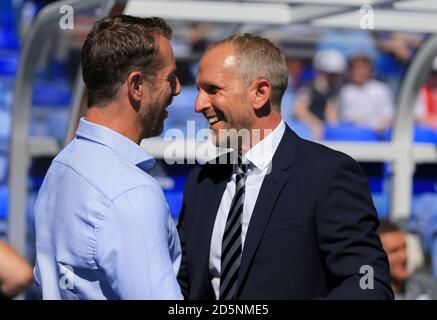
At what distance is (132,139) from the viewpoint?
5.98ft

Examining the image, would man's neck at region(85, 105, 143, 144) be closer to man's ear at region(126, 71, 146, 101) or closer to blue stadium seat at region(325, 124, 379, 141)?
man's ear at region(126, 71, 146, 101)

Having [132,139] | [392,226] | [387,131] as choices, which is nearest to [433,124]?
[387,131]

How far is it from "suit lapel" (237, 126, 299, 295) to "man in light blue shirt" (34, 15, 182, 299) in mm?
305

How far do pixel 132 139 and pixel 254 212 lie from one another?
1.56ft

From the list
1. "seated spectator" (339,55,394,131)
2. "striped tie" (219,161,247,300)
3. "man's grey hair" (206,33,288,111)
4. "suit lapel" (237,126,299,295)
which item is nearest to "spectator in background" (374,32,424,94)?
"seated spectator" (339,55,394,131)

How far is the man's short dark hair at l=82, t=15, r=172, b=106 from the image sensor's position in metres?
1.77

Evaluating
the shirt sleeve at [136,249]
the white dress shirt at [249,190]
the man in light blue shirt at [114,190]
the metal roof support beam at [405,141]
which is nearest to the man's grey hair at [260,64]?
the white dress shirt at [249,190]

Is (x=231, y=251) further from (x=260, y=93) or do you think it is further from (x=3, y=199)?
(x=3, y=199)

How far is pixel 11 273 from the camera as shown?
6.75 ft

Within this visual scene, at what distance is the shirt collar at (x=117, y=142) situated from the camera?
5.81 ft

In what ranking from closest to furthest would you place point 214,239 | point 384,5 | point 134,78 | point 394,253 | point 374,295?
point 134,78, point 374,295, point 214,239, point 384,5, point 394,253

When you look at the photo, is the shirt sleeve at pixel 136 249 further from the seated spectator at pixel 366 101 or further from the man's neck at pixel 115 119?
the seated spectator at pixel 366 101
